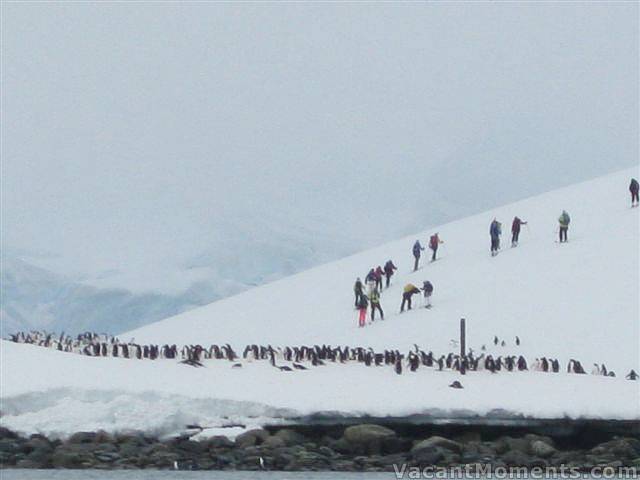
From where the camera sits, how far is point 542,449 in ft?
59.3

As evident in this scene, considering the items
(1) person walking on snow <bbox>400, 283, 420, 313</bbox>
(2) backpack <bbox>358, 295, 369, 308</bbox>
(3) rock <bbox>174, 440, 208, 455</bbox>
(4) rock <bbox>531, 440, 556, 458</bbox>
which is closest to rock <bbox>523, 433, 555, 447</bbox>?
(4) rock <bbox>531, 440, 556, 458</bbox>

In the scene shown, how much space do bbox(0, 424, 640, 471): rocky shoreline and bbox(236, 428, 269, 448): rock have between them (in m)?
0.01

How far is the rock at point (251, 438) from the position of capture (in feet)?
59.6

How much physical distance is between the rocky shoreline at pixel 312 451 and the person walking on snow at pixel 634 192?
58.1ft

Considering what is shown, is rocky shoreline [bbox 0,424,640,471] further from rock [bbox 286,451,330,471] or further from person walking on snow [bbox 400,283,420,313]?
person walking on snow [bbox 400,283,420,313]

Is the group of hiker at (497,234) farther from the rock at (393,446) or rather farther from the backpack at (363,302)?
the rock at (393,446)

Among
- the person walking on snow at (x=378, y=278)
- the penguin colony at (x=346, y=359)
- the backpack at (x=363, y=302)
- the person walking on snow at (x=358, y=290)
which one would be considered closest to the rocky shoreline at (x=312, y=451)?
the penguin colony at (x=346, y=359)

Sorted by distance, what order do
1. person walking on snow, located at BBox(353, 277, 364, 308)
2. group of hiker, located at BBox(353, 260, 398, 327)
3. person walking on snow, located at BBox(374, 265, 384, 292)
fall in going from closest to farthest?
group of hiker, located at BBox(353, 260, 398, 327), person walking on snow, located at BBox(353, 277, 364, 308), person walking on snow, located at BBox(374, 265, 384, 292)

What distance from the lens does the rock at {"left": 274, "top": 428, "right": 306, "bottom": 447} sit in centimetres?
1827

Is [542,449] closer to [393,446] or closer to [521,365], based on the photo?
[393,446]

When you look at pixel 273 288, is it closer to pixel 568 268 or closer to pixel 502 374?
pixel 568 268

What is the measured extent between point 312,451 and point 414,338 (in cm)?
938

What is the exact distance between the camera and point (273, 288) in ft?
128

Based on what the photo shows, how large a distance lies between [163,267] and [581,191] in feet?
90.9
